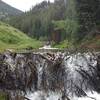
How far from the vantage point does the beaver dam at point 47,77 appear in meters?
32.4

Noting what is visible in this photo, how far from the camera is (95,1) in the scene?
5762 cm

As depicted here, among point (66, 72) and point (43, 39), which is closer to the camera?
point (66, 72)

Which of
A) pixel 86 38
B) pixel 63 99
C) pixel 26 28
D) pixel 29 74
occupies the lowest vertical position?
pixel 63 99

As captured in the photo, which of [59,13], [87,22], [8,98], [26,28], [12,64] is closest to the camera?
[8,98]

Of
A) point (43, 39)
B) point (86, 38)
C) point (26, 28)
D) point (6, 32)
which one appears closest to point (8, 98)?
point (86, 38)

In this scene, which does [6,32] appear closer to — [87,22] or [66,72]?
[87,22]

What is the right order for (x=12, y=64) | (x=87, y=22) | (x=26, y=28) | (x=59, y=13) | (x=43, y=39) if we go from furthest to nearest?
(x=26, y=28) < (x=59, y=13) < (x=43, y=39) < (x=87, y=22) < (x=12, y=64)

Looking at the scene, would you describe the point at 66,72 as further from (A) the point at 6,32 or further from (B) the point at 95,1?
(A) the point at 6,32

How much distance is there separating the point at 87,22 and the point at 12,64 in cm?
2647

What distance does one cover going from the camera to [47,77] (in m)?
33.9

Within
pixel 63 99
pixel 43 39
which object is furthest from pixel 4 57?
pixel 43 39

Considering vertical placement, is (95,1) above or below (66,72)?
above

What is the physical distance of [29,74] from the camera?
33531mm

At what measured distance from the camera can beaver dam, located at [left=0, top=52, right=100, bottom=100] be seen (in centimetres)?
3241
